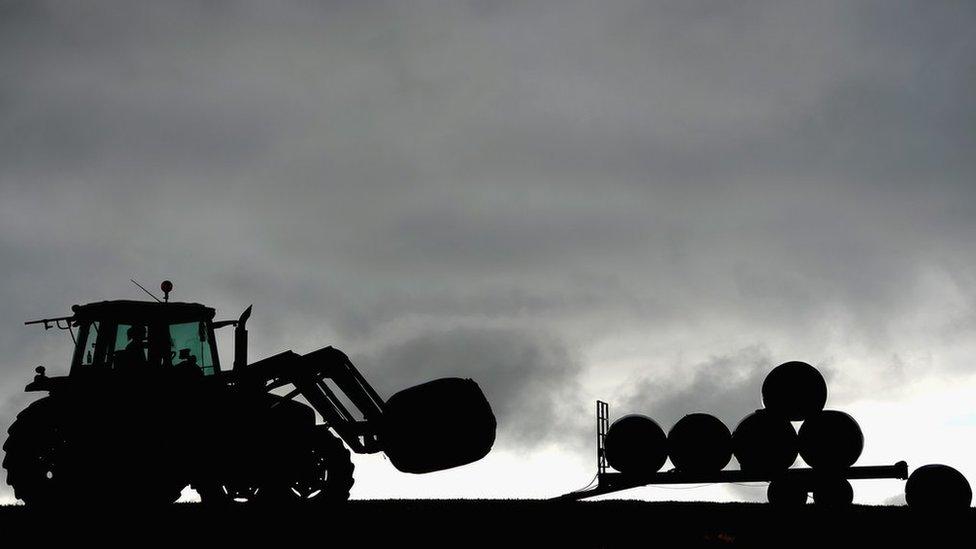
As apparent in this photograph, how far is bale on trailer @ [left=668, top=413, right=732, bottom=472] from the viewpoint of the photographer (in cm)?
2155

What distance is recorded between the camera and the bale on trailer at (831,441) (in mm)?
20766

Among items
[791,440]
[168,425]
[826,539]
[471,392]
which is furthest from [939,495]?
[168,425]

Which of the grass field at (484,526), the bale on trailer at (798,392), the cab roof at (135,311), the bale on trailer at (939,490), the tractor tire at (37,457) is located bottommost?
the grass field at (484,526)

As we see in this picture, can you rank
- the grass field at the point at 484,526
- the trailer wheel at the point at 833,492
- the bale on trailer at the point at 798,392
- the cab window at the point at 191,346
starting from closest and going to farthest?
the grass field at the point at 484,526, the cab window at the point at 191,346, the trailer wheel at the point at 833,492, the bale on trailer at the point at 798,392

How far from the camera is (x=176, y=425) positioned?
16.5 metres

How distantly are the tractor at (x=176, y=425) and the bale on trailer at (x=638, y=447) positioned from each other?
792 centimetres

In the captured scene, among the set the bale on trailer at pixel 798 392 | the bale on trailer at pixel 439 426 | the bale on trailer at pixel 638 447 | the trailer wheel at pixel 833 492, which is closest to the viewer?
the bale on trailer at pixel 439 426

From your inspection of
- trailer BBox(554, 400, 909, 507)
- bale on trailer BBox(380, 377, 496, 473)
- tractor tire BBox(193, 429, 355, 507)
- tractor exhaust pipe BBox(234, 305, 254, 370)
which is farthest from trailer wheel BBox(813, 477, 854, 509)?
tractor exhaust pipe BBox(234, 305, 254, 370)

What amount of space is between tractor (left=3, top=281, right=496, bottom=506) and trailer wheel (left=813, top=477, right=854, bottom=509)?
33.3ft

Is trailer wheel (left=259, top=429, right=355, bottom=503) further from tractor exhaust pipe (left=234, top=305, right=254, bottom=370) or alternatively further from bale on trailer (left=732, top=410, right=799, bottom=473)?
bale on trailer (left=732, top=410, right=799, bottom=473)

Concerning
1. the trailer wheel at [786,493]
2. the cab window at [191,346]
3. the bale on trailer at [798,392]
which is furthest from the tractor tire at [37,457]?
the bale on trailer at [798,392]

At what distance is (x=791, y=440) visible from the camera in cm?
2130

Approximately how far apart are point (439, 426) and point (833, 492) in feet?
33.0

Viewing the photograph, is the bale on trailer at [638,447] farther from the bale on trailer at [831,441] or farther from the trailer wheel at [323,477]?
the trailer wheel at [323,477]
